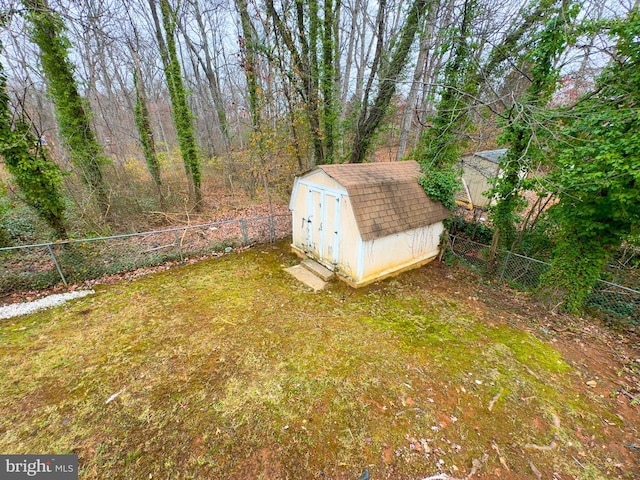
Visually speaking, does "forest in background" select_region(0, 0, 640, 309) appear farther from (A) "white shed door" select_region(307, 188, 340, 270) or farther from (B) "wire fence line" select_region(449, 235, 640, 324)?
(A) "white shed door" select_region(307, 188, 340, 270)

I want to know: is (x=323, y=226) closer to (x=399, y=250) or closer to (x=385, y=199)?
(x=385, y=199)

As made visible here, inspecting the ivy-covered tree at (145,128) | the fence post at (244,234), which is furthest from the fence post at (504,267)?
the ivy-covered tree at (145,128)

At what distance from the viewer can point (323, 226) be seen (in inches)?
262

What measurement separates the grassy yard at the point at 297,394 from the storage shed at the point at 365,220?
4.30ft

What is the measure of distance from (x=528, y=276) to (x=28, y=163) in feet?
37.3

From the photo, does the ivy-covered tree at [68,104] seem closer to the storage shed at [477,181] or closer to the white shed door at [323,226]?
the white shed door at [323,226]

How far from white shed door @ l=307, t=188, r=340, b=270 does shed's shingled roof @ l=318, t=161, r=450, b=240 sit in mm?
562

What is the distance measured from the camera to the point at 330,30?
328 inches

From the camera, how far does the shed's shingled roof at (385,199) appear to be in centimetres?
573

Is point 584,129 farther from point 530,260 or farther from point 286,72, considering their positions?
point 286,72

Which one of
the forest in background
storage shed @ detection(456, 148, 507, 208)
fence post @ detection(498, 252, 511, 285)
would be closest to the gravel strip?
the forest in background

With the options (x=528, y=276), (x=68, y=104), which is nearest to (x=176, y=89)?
(x=68, y=104)

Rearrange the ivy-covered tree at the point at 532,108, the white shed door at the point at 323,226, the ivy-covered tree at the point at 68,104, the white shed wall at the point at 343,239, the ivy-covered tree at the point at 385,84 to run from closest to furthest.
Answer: the ivy-covered tree at the point at 532,108, the white shed wall at the point at 343,239, the white shed door at the point at 323,226, the ivy-covered tree at the point at 68,104, the ivy-covered tree at the point at 385,84

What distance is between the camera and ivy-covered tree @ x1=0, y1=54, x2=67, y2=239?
15.9ft
